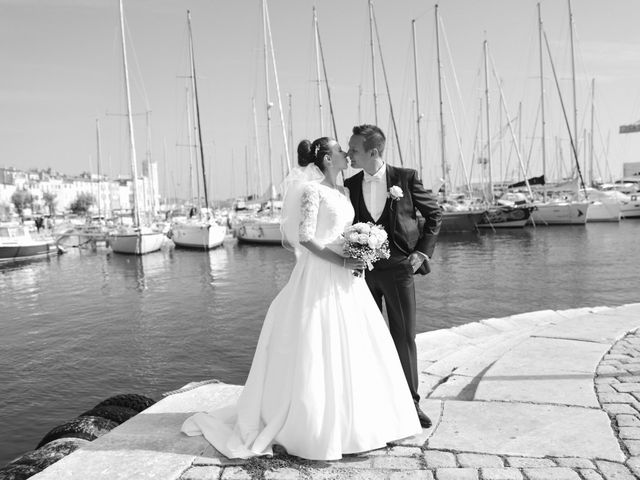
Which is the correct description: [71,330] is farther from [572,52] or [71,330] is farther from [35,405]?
[572,52]

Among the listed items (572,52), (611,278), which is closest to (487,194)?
(572,52)

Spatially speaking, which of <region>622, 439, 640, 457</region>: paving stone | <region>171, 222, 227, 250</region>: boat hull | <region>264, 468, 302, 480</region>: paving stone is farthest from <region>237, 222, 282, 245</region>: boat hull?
<region>622, 439, 640, 457</region>: paving stone

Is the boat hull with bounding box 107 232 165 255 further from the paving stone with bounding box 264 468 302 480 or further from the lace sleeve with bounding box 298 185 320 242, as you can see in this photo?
the paving stone with bounding box 264 468 302 480

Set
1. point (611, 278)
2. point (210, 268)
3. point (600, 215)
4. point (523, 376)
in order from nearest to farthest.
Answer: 1. point (523, 376)
2. point (611, 278)
3. point (210, 268)
4. point (600, 215)

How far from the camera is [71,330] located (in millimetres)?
15594

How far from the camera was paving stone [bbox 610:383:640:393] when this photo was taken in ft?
15.8

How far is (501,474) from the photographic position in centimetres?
345

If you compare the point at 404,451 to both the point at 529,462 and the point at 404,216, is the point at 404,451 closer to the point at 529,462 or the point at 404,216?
the point at 529,462

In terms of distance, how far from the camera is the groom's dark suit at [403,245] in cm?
451

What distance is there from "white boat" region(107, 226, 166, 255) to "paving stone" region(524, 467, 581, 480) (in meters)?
37.3

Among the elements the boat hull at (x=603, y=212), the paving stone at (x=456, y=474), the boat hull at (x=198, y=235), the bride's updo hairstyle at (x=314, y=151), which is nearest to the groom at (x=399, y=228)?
the bride's updo hairstyle at (x=314, y=151)

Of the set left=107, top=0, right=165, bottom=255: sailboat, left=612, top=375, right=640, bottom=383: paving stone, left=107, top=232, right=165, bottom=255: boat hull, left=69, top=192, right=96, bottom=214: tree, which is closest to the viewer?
left=612, top=375, right=640, bottom=383: paving stone

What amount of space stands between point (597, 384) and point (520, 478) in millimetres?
2107

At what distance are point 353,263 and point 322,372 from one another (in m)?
0.81
